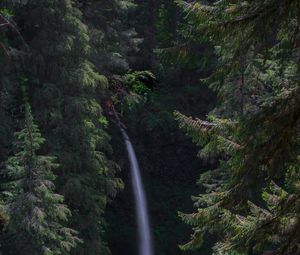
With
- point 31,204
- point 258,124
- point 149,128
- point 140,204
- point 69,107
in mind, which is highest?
point 149,128

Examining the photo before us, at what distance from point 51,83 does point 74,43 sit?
126cm

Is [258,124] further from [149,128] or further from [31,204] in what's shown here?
[149,128]

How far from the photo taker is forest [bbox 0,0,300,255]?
4684 mm

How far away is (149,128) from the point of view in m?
22.2

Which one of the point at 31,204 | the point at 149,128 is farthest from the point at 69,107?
the point at 149,128

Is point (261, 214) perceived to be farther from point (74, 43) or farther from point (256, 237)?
point (74, 43)

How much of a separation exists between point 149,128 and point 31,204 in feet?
40.3

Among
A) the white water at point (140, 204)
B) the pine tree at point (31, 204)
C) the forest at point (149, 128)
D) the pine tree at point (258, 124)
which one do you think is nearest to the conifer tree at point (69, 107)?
the forest at point (149, 128)

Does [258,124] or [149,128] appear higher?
[149,128]

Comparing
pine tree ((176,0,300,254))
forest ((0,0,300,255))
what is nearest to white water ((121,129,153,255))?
forest ((0,0,300,255))

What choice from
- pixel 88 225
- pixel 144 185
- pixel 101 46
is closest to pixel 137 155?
pixel 144 185

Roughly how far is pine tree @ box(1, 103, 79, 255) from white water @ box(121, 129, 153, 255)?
9.55 metres

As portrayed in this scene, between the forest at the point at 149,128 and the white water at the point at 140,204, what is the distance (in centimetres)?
5

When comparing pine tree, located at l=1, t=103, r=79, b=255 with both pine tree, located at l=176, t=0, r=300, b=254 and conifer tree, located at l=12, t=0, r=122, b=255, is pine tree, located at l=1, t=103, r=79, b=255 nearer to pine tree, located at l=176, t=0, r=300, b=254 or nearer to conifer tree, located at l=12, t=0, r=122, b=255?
conifer tree, located at l=12, t=0, r=122, b=255
